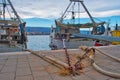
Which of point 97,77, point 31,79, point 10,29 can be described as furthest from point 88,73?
point 10,29

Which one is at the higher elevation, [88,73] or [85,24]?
[85,24]

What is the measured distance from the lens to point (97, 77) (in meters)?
3.42

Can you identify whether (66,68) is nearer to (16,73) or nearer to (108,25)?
(16,73)

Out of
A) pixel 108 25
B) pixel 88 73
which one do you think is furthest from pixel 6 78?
pixel 108 25

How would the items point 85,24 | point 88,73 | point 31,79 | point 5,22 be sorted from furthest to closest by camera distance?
point 5,22
point 85,24
point 88,73
point 31,79

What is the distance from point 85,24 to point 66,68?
16374 mm

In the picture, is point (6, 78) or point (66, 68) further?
point (66, 68)

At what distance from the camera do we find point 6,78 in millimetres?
3434

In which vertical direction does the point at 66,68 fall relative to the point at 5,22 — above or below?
below

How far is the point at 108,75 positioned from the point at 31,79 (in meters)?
1.57

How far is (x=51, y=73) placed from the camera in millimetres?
3768

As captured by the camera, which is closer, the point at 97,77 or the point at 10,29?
the point at 97,77

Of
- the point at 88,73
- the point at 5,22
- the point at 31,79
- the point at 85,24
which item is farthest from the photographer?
the point at 5,22

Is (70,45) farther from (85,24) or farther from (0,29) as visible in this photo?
(0,29)
